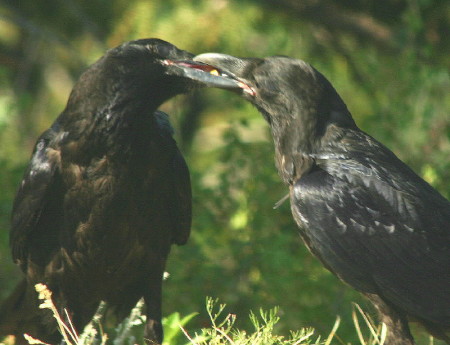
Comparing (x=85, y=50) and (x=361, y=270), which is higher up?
(x=85, y=50)

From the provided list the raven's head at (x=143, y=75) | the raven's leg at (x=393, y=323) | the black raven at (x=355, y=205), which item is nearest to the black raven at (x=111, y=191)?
the raven's head at (x=143, y=75)

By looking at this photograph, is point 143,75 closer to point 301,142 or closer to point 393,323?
point 301,142

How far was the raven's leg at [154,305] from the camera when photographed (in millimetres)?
4582

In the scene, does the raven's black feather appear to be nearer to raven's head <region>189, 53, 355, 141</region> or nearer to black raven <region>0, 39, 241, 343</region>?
black raven <region>0, 39, 241, 343</region>

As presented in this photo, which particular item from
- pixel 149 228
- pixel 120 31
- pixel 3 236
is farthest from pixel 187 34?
pixel 149 228

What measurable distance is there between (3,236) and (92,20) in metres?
2.01

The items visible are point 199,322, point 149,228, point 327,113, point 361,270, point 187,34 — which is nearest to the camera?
point 361,270

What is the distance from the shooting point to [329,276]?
599 centimetres

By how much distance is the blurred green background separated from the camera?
589cm

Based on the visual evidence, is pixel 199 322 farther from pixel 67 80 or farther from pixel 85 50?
pixel 67 80

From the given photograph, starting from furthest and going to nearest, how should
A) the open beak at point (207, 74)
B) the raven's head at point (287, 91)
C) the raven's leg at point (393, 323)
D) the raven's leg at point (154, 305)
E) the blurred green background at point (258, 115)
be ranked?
the blurred green background at point (258, 115)
the raven's leg at point (154, 305)
the open beak at point (207, 74)
the raven's head at point (287, 91)
the raven's leg at point (393, 323)

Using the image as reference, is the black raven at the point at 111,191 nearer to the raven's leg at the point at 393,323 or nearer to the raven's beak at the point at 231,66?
the raven's beak at the point at 231,66

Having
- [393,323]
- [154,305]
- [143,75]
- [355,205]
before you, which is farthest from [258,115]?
[393,323]

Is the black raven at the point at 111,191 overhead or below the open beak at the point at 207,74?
below
